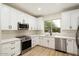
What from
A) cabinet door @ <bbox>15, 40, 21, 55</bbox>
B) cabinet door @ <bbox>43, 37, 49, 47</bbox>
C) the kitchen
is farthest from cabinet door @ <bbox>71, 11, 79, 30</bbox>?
cabinet door @ <bbox>15, 40, 21, 55</bbox>

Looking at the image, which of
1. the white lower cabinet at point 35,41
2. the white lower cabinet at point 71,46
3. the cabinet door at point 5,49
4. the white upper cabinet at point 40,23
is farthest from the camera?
the white upper cabinet at point 40,23

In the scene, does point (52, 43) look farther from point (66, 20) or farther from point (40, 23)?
point (40, 23)

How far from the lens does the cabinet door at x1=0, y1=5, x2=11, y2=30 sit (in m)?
2.45

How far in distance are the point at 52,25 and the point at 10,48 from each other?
318 cm

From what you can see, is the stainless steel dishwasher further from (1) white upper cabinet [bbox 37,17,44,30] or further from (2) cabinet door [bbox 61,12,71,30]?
(1) white upper cabinet [bbox 37,17,44,30]

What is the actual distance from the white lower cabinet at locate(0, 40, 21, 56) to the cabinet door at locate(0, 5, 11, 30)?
1.90 feet

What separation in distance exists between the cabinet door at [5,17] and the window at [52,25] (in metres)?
2.93

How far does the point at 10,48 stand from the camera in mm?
2508

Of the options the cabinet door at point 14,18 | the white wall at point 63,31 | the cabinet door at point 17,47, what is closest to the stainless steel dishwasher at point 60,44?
the white wall at point 63,31

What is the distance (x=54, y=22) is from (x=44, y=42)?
1.47 metres

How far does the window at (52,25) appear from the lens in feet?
15.4

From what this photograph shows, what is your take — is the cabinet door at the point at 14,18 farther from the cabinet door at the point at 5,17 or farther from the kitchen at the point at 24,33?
the cabinet door at the point at 5,17

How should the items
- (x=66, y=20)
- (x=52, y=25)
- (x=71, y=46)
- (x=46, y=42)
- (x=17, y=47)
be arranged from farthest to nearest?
(x=52, y=25)
(x=46, y=42)
(x=66, y=20)
(x=71, y=46)
(x=17, y=47)

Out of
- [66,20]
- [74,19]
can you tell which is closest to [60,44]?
[66,20]
